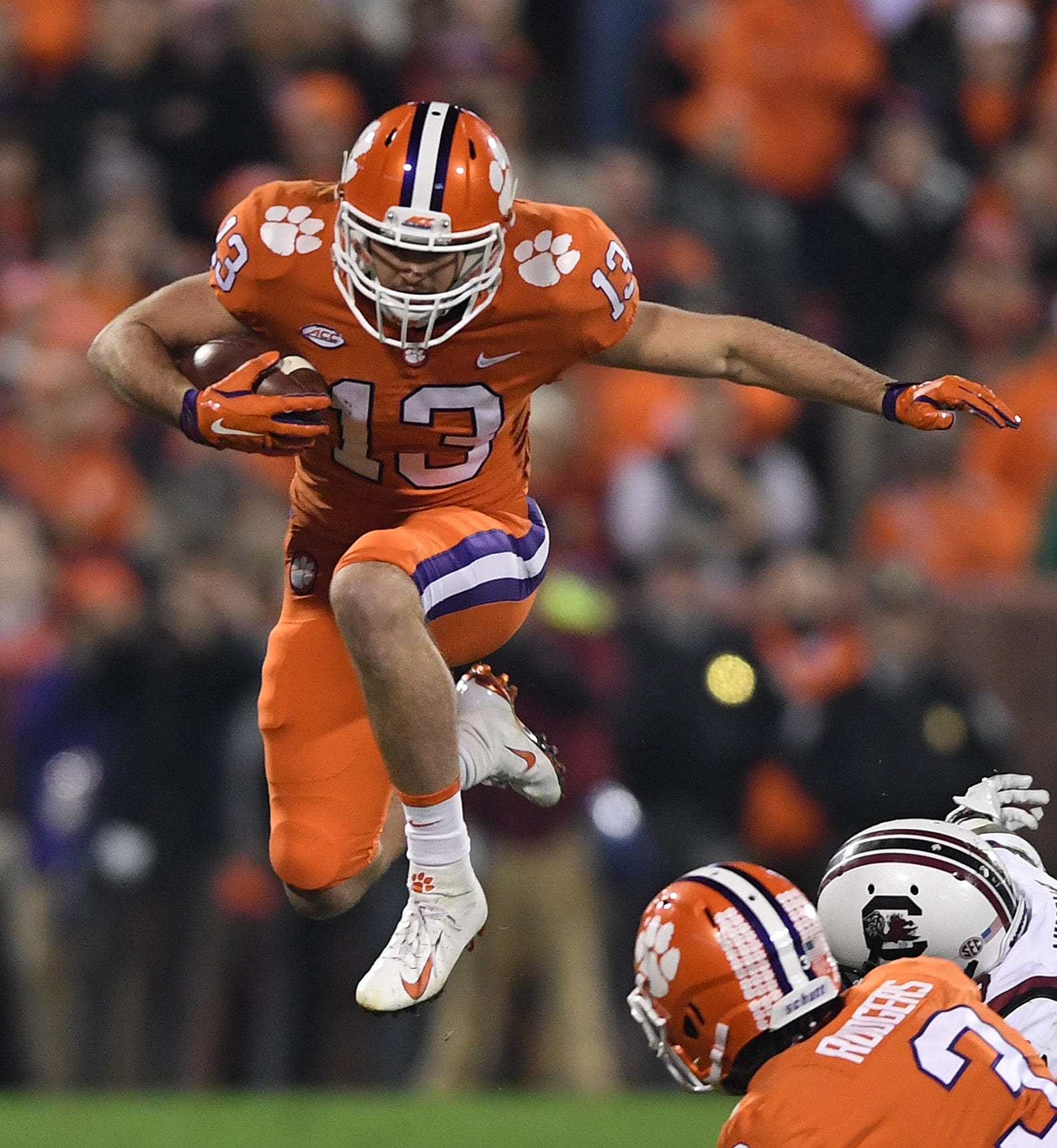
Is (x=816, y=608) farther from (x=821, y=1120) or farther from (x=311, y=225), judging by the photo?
(x=821, y=1120)

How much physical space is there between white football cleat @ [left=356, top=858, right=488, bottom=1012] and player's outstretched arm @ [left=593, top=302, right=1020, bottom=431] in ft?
3.58

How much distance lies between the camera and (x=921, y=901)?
Answer: 4.22 m

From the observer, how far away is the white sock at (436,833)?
14.8 ft

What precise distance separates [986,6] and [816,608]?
3.35 m


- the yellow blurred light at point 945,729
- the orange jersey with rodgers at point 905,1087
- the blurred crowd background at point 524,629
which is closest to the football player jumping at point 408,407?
the orange jersey with rodgers at point 905,1087

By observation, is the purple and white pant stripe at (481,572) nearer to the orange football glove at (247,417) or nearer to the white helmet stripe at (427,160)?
the orange football glove at (247,417)

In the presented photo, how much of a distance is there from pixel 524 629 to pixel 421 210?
2910 millimetres

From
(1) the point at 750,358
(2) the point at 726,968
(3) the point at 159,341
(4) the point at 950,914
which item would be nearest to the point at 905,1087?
(2) the point at 726,968

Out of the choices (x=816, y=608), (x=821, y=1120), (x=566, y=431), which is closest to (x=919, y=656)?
(x=816, y=608)

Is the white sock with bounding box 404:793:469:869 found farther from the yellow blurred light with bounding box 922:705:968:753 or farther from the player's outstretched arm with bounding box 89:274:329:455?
the yellow blurred light with bounding box 922:705:968:753

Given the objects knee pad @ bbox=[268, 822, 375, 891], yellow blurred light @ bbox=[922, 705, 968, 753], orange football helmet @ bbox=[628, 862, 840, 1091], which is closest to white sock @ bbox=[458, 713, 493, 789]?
knee pad @ bbox=[268, 822, 375, 891]

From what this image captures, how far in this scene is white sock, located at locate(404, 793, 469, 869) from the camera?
450cm

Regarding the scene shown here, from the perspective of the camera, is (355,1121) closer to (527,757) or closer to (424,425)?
(527,757)

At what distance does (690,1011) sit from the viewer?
13.0 feet
